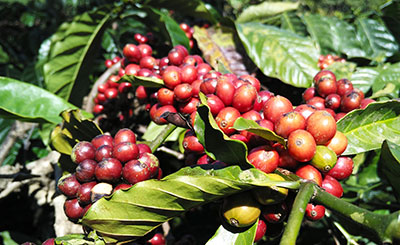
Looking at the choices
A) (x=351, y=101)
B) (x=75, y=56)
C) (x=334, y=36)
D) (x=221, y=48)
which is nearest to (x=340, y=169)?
(x=351, y=101)

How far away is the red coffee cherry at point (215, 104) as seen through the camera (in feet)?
3.88

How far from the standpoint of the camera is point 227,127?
45.0 inches

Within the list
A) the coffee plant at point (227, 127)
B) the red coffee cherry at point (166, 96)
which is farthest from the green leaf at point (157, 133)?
the red coffee cherry at point (166, 96)

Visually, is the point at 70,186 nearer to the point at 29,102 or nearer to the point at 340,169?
the point at 29,102

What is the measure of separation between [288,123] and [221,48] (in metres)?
1.10

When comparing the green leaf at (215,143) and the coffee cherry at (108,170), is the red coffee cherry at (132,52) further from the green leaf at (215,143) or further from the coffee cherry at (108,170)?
the green leaf at (215,143)

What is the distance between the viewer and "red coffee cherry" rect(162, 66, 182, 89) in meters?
1.41

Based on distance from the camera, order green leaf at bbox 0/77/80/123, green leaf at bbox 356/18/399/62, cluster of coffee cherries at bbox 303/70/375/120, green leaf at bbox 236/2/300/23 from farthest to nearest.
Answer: green leaf at bbox 236/2/300/23 → green leaf at bbox 356/18/399/62 → green leaf at bbox 0/77/80/123 → cluster of coffee cherries at bbox 303/70/375/120

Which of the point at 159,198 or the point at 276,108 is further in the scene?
the point at 276,108

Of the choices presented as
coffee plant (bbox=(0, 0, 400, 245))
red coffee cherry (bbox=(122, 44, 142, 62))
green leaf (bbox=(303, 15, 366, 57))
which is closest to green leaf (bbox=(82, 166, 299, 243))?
coffee plant (bbox=(0, 0, 400, 245))

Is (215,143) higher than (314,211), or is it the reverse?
(215,143)

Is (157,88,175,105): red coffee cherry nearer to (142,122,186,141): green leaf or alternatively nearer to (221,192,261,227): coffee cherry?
(142,122,186,141): green leaf

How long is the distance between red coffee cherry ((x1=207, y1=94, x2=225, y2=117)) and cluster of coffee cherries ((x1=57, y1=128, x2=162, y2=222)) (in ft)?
1.03

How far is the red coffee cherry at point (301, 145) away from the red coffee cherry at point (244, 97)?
0.21 meters
